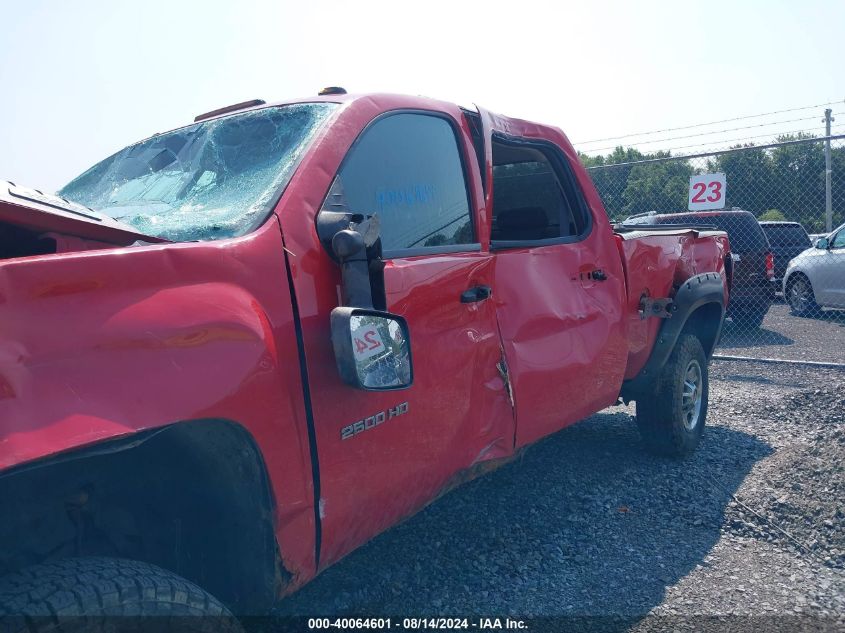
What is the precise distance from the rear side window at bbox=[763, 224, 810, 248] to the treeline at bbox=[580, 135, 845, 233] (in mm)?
737

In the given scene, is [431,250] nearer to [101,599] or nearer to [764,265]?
[101,599]

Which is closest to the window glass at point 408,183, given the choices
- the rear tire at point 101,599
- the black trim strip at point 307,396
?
the black trim strip at point 307,396

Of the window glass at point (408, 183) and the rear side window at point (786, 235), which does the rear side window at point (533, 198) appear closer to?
the window glass at point (408, 183)

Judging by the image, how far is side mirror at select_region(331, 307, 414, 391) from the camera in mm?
2199

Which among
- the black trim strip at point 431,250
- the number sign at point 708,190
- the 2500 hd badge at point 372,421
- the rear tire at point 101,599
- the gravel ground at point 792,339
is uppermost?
the black trim strip at point 431,250

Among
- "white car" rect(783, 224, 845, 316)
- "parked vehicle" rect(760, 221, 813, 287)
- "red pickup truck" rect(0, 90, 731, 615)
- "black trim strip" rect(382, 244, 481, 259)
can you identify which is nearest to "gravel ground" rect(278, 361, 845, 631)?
"red pickup truck" rect(0, 90, 731, 615)

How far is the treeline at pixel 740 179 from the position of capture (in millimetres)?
12555

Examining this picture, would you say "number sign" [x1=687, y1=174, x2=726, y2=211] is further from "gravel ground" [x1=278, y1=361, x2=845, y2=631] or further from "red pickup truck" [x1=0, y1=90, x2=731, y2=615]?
"red pickup truck" [x1=0, y1=90, x2=731, y2=615]

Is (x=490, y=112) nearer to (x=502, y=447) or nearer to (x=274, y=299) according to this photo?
(x=502, y=447)

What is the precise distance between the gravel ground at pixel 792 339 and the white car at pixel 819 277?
312mm

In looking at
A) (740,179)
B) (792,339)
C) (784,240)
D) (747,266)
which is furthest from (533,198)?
(740,179)

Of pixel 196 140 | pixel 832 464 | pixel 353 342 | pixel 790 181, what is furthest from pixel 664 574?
pixel 790 181

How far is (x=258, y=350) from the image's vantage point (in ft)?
6.66

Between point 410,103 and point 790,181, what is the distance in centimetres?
2396
